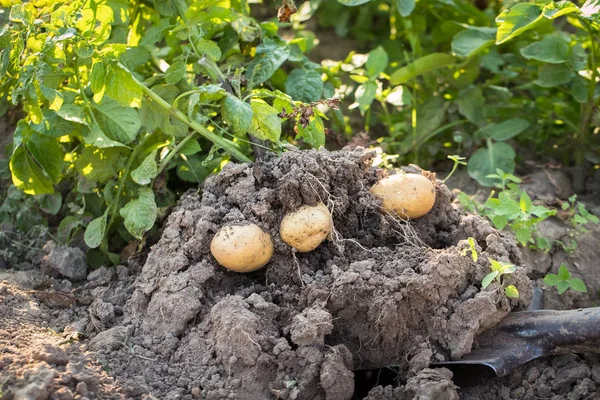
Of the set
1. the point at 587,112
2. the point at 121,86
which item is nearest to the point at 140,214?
the point at 121,86

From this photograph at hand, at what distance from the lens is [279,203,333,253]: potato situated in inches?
88.7

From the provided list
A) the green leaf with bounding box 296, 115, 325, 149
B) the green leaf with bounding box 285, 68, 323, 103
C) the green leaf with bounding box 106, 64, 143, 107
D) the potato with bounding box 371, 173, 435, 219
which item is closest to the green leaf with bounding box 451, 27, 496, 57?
the green leaf with bounding box 285, 68, 323, 103

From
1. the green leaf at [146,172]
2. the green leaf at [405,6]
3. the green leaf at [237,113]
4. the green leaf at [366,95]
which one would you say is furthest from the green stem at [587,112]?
the green leaf at [146,172]

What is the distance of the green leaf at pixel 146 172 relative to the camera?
249 cm

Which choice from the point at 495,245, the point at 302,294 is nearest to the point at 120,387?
the point at 302,294

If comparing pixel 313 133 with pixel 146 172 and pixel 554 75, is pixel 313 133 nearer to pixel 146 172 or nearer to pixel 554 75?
pixel 146 172

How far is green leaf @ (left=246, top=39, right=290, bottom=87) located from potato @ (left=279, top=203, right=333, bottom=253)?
29.2 inches

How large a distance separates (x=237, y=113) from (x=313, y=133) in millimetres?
397

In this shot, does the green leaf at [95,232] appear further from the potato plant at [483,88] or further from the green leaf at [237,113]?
the potato plant at [483,88]

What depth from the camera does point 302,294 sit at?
2.22m

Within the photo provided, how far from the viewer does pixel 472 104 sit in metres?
3.55

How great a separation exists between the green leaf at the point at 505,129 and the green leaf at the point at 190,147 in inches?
59.3

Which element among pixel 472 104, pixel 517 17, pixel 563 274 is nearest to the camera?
pixel 563 274

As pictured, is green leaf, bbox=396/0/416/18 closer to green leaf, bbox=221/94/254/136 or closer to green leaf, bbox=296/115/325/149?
green leaf, bbox=296/115/325/149
